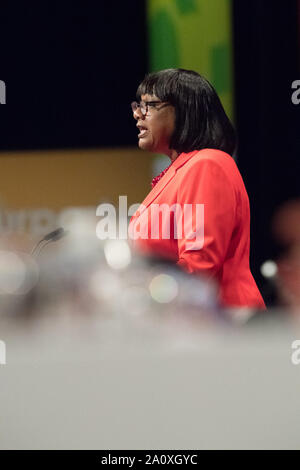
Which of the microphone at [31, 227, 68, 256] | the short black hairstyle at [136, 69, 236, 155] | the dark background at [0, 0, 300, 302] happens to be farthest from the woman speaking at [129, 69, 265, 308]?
the dark background at [0, 0, 300, 302]

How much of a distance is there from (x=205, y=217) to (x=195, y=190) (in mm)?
79

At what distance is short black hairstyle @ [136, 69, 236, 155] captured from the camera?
123 centimetres

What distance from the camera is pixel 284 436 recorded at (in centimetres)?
85

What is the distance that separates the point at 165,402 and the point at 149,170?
149 centimetres

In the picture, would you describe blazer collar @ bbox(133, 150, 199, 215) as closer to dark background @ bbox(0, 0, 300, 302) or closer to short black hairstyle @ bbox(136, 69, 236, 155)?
short black hairstyle @ bbox(136, 69, 236, 155)

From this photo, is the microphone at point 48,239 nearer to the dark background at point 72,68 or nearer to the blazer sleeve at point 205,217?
the blazer sleeve at point 205,217

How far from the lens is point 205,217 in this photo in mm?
1121

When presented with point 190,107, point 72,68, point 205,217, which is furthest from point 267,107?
point 205,217

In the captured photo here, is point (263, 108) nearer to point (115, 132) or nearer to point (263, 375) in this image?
point (115, 132)

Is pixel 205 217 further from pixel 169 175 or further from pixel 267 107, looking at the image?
pixel 267 107

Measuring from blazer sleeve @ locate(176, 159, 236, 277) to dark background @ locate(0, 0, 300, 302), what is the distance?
1.19 m

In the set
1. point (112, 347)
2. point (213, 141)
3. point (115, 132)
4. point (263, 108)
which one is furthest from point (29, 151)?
point (112, 347)

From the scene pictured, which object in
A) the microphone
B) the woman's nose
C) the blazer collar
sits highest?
the woman's nose

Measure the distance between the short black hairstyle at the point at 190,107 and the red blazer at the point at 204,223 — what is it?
0.09ft
